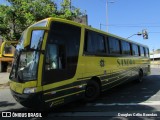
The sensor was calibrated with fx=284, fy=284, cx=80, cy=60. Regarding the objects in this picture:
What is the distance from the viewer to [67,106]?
33.1 feet

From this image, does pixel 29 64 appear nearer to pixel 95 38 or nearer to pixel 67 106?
pixel 67 106

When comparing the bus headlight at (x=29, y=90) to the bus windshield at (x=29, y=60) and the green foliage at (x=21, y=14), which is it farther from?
the green foliage at (x=21, y=14)

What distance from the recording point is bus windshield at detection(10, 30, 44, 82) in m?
8.05

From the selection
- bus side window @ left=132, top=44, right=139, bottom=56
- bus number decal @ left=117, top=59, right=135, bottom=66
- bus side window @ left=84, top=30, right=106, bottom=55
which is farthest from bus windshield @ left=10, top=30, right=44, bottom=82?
bus side window @ left=132, top=44, right=139, bottom=56

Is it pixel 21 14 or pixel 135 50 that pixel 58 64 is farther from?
pixel 21 14

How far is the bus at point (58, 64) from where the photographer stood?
8.02m

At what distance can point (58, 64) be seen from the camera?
28.5 feet

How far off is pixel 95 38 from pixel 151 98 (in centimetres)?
332

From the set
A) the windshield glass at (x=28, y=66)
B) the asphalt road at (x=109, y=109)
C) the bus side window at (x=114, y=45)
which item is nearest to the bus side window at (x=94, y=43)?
the bus side window at (x=114, y=45)

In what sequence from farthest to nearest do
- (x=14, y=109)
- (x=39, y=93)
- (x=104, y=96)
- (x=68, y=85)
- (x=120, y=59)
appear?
(x=120, y=59), (x=104, y=96), (x=14, y=109), (x=68, y=85), (x=39, y=93)

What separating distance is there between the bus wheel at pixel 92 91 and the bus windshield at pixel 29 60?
9.90 ft

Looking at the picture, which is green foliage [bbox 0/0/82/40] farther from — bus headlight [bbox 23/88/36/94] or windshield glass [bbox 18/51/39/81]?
bus headlight [bbox 23/88/36/94]

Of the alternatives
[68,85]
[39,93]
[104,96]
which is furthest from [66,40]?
[104,96]

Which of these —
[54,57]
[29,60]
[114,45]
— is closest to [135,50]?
[114,45]
